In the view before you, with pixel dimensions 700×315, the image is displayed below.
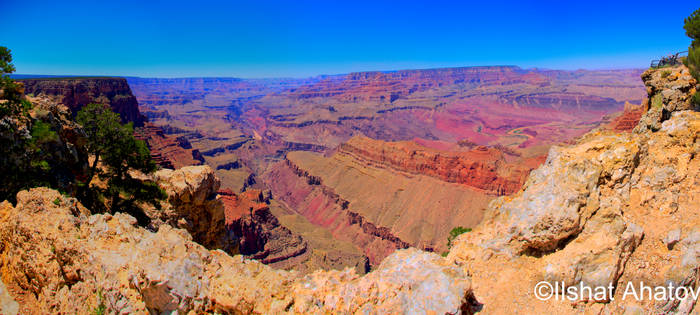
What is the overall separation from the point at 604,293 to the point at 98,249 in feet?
51.4

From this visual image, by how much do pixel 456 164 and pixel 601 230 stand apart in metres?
58.5

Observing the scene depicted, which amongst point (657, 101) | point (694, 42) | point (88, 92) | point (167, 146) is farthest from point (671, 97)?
point (88, 92)

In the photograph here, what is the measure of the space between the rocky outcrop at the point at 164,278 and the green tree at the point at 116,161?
258 inches

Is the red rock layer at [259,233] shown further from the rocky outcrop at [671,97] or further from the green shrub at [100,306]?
the rocky outcrop at [671,97]

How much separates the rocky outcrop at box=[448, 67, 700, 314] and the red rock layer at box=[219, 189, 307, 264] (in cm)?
3763

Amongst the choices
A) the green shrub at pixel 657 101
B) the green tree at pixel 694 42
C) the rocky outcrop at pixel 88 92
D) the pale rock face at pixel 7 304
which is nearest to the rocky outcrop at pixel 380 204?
the green shrub at pixel 657 101

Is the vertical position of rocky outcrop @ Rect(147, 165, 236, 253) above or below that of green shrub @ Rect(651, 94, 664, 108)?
below

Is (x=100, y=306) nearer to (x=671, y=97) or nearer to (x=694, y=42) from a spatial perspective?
(x=671, y=97)

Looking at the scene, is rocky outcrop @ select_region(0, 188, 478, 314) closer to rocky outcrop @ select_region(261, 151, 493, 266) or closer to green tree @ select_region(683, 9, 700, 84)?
green tree @ select_region(683, 9, 700, 84)

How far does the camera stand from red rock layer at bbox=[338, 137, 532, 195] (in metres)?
60.5

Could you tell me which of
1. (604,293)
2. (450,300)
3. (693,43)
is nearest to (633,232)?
(604,293)

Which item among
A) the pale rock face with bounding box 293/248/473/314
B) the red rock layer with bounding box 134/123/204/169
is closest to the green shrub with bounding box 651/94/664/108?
the pale rock face with bounding box 293/248/473/314

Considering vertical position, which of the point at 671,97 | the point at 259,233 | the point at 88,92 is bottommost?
the point at 259,233

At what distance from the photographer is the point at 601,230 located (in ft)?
32.3
